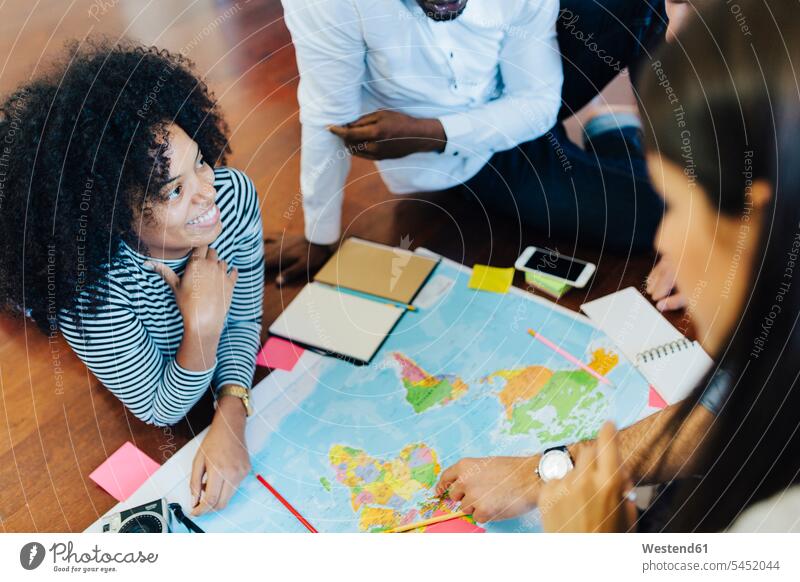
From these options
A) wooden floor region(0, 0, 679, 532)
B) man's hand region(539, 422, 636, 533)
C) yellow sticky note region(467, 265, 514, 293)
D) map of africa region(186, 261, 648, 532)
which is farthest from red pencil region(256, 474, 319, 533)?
yellow sticky note region(467, 265, 514, 293)

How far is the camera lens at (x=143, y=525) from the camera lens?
778mm

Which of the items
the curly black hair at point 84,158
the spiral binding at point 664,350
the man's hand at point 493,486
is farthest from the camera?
the spiral binding at point 664,350

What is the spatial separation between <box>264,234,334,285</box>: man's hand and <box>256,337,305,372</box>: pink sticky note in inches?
3.2

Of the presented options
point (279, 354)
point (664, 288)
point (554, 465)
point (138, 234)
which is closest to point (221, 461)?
point (279, 354)

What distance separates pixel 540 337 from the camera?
0.93 m

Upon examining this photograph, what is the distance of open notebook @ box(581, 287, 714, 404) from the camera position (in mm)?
879

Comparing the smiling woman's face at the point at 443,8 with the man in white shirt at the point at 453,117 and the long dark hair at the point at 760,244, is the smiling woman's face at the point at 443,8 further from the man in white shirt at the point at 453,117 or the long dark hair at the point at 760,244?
the long dark hair at the point at 760,244

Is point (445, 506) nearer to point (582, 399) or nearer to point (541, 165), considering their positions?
point (582, 399)

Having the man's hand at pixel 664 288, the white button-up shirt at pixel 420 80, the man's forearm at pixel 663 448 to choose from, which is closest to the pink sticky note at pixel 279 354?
the white button-up shirt at pixel 420 80

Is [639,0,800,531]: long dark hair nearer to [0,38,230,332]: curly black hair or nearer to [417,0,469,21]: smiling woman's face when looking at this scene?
[417,0,469,21]: smiling woman's face

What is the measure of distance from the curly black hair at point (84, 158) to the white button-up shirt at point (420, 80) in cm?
14

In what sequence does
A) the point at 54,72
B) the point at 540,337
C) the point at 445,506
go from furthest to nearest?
the point at 540,337 → the point at 445,506 → the point at 54,72
